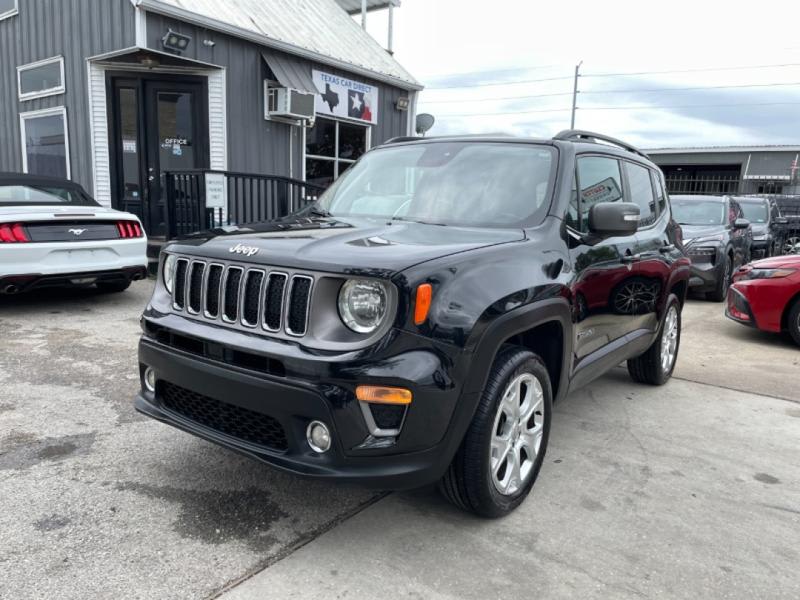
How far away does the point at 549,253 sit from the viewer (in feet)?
10.1

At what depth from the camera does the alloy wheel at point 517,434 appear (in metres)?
2.79

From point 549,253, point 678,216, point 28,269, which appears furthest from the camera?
point 678,216

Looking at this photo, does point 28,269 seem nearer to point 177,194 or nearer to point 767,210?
point 177,194

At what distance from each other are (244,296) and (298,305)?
29 cm

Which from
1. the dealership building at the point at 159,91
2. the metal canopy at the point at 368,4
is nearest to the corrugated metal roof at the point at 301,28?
the dealership building at the point at 159,91

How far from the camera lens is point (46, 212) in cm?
623

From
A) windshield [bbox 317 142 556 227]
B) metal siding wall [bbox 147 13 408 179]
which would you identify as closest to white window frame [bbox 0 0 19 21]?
metal siding wall [bbox 147 13 408 179]

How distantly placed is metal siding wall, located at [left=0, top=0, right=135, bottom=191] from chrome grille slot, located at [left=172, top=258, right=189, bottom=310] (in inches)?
303

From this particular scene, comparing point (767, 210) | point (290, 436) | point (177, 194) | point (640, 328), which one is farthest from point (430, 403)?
point (767, 210)

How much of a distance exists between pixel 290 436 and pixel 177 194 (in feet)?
24.4

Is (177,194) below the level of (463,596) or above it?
above

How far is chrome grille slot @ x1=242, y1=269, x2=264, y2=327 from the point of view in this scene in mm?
2596

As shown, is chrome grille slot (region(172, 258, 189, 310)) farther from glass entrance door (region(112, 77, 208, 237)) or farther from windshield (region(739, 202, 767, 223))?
windshield (region(739, 202, 767, 223))

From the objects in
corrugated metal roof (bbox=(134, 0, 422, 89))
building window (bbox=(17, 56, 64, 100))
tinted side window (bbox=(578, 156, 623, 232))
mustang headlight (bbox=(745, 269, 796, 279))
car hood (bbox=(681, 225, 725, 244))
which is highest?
corrugated metal roof (bbox=(134, 0, 422, 89))
